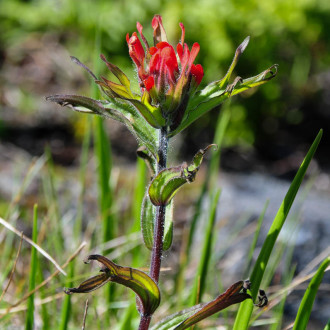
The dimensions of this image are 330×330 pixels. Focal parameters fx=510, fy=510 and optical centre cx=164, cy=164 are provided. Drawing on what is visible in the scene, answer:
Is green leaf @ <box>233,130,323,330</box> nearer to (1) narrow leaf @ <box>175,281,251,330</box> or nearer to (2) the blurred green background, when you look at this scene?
(1) narrow leaf @ <box>175,281,251,330</box>

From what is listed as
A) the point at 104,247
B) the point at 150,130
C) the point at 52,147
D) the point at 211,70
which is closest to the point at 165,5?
the point at 211,70

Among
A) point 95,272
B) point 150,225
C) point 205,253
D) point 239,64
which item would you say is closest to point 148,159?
point 150,225

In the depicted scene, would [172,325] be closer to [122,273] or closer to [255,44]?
[122,273]

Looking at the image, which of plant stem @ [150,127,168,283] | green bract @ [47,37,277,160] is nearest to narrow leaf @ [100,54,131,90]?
green bract @ [47,37,277,160]

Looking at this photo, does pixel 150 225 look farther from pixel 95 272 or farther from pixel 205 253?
pixel 95 272

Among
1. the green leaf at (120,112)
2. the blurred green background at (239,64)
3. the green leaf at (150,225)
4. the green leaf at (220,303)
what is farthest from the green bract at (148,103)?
the blurred green background at (239,64)

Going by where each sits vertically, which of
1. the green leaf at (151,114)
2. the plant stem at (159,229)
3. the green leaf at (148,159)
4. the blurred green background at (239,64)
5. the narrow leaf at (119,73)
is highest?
the blurred green background at (239,64)

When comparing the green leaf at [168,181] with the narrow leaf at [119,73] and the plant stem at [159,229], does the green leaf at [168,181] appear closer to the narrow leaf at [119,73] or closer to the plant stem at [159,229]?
the plant stem at [159,229]
